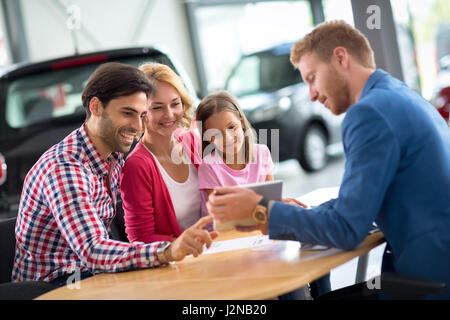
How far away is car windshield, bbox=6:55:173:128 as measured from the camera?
3.79 m

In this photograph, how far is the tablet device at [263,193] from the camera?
1800 mm

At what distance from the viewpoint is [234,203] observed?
5.86ft

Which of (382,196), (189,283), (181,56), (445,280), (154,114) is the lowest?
(445,280)

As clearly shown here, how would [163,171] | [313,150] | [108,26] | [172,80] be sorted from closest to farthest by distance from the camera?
[163,171] < [172,80] < [313,150] < [108,26]

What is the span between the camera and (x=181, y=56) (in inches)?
404

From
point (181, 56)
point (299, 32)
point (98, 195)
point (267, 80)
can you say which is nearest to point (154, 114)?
point (98, 195)

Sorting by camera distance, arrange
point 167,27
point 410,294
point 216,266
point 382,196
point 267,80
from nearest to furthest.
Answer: point 410,294 → point 382,196 → point 216,266 → point 267,80 → point 167,27

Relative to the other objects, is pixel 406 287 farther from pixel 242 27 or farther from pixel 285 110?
pixel 242 27

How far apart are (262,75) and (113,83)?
19.6ft

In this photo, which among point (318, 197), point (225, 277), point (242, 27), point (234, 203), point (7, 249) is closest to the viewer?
point (225, 277)

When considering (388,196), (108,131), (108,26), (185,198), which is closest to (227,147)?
(185,198)

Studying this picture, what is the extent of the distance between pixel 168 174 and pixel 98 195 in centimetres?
41
